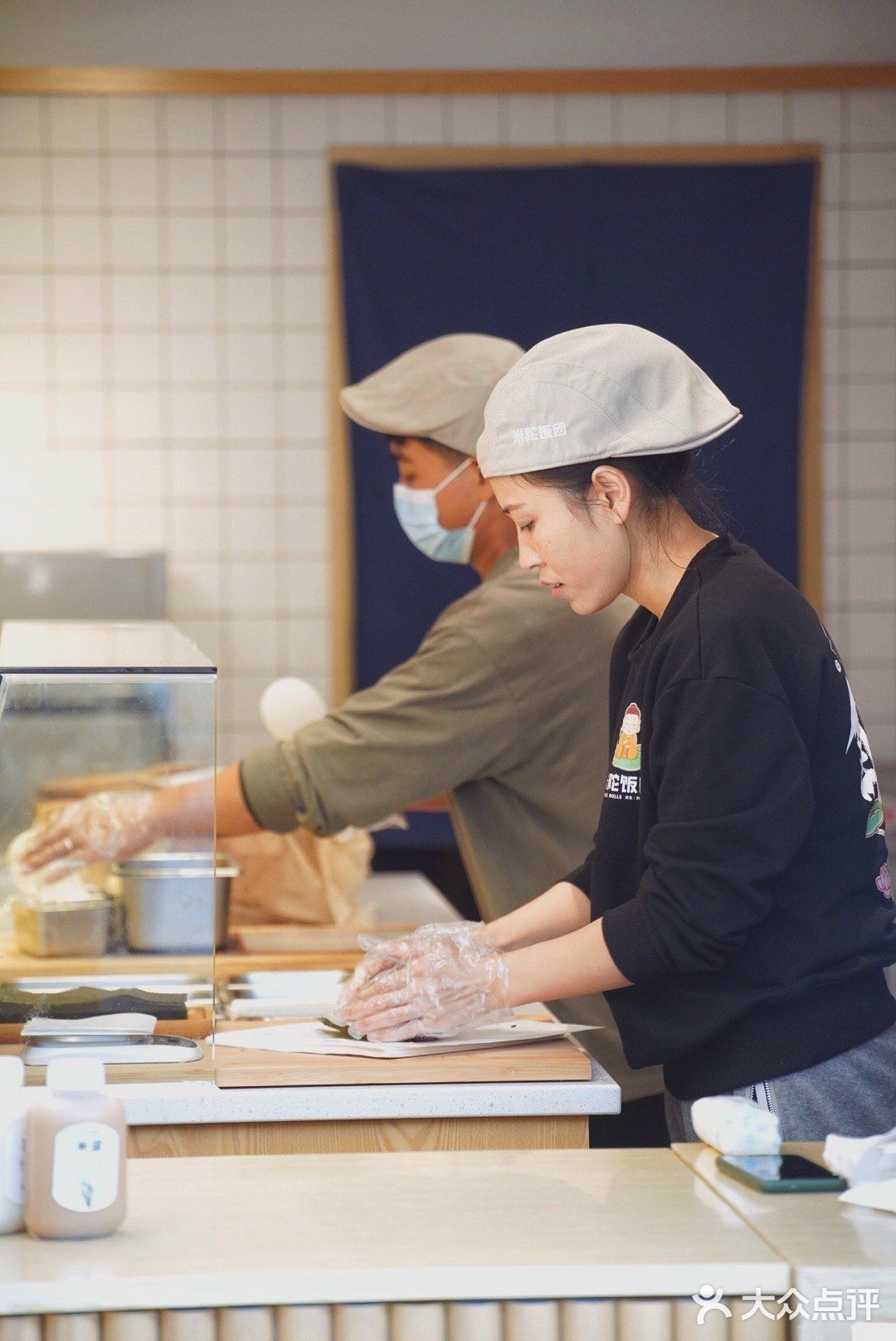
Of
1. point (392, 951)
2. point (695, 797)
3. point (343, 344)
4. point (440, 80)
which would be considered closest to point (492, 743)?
point (392, 951)

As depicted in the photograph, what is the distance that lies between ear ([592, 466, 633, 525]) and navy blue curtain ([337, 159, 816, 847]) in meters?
2.66

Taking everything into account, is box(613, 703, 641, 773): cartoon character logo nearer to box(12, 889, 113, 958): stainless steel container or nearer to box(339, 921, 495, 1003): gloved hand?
box(339, 921, 495, 1003): gloved hand

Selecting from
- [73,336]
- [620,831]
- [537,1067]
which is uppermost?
[73,336]

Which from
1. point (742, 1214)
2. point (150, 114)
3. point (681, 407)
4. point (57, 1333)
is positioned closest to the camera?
point (57, 1333)

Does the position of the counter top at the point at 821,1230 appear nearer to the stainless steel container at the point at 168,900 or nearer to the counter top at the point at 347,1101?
the counter top at the point at 347,1101

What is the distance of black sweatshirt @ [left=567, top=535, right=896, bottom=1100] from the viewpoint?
131 cm

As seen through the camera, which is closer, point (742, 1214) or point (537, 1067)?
point (742, 1214)

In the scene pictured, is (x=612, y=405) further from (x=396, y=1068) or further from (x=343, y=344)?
(x=343, y=344)

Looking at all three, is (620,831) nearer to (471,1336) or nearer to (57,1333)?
(471,1336)

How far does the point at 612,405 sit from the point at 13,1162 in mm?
836

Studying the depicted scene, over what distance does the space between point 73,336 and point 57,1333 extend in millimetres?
3528

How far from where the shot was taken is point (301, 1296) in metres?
0.99

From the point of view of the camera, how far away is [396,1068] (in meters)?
1.49

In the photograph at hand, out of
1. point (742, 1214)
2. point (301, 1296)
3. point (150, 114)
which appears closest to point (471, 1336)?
point (301, 1296)
